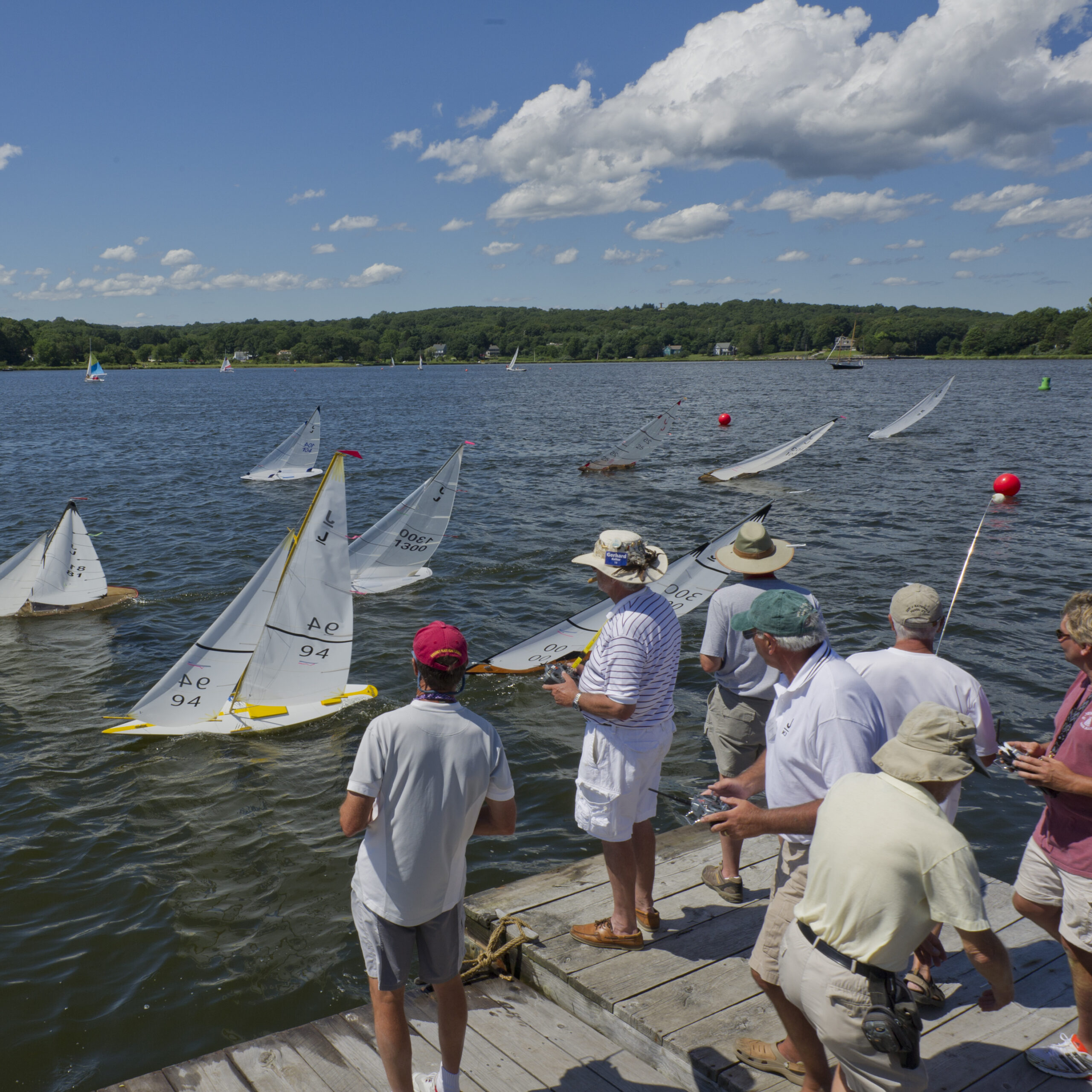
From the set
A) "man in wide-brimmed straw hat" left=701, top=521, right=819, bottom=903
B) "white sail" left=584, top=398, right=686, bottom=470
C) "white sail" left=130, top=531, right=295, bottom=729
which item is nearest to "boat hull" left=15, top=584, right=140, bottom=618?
"white sail" left=130, top=531, right=295, bottom=729

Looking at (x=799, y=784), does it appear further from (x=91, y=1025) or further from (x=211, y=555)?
(x=211, y=555)

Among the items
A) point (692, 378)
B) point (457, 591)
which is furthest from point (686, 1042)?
point (692, 378)

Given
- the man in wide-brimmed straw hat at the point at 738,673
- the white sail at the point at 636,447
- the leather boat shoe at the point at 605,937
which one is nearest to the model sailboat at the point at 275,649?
the man in wide-brimmed straw hat at the point at 738,673

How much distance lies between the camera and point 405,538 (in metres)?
18.2

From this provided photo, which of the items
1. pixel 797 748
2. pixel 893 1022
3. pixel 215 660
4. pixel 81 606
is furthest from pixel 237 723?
pixel 893 1022

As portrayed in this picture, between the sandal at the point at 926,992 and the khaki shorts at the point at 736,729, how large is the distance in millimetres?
1572

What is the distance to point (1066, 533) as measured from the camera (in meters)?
22.6

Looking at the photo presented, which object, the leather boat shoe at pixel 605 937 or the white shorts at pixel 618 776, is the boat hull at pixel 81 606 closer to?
the leather boat shoe at pixel 605 937

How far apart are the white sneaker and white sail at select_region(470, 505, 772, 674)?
22.8 feet

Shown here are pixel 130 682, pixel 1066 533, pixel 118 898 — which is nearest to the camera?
pixel 118 898

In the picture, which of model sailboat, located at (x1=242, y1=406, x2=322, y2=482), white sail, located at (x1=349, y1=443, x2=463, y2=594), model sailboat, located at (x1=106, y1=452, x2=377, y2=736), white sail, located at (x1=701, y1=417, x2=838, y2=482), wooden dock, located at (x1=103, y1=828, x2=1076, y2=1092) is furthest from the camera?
white sail, located at (x1=701, y1=417, x2=838, y2=482)

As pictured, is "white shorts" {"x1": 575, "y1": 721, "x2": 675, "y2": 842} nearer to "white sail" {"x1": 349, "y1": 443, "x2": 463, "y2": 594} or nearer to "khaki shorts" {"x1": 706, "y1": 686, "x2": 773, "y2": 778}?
"khaki shorts" {"x1": 706, "y1": 686, "x2": 773, "y2": 778}

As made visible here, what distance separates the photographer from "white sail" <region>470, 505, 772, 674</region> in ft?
36.7

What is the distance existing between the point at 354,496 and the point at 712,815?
1110 inches
